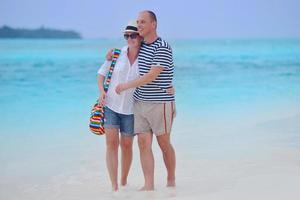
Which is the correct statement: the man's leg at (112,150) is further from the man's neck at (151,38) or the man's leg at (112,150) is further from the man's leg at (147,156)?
the man's neck at (151,38)

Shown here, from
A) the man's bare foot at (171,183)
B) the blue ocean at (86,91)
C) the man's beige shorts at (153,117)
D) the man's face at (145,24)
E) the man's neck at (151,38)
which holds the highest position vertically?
the man's face at (145,24)

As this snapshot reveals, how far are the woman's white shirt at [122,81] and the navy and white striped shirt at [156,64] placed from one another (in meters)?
0.04

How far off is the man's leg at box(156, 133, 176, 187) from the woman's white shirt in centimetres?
24

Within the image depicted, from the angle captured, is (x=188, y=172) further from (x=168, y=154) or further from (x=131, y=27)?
(x=131, y=27)

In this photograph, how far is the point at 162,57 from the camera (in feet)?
11.0

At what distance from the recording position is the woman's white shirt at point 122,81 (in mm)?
3473

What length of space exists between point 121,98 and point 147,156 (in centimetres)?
35

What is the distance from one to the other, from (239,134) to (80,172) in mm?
1857

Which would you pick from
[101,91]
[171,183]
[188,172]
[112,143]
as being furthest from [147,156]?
[188,172]

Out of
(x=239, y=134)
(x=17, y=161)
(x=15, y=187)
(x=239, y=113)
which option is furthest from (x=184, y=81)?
(x=15, y=187)

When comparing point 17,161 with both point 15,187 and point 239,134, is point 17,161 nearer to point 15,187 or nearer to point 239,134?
point 15,187

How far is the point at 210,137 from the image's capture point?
564 cm

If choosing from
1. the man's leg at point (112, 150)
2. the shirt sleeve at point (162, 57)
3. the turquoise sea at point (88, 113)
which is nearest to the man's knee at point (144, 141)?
the man's leg at point (112, 150)

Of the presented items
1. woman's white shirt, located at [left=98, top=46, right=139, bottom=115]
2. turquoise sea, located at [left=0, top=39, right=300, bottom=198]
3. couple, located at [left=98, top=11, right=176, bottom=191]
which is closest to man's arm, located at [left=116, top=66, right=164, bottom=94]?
couple, located at [left=98, top=11, right=176, bottom=191]
